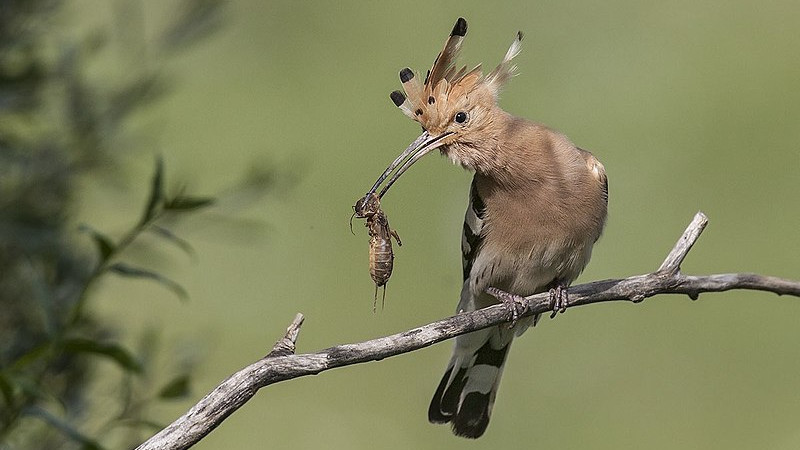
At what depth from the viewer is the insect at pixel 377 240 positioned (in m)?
2.94

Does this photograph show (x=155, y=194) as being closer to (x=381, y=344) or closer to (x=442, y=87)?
(x=381, y=344)

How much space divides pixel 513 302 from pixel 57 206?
115 cm

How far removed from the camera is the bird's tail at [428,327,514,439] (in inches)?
147

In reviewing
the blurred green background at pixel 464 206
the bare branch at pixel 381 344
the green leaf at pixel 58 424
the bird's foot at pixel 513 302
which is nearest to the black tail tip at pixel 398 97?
the bird's foot at pixel 513 302

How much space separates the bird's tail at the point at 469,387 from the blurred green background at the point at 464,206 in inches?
50.4

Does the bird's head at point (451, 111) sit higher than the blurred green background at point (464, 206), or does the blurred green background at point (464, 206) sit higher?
the blurred green background at point (464, 206)

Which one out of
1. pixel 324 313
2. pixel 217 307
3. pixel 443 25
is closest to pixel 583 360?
pixel 324 313

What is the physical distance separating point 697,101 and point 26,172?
5.54 meters

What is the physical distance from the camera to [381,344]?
2.08 metres

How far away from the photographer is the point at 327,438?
5.47 meters

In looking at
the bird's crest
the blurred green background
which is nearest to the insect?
the bird's crest

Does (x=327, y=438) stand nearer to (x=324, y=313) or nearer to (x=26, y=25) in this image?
(x=324, y=313)

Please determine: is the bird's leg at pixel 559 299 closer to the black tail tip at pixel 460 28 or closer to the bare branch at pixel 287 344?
the black tail tip at pixel 460 28

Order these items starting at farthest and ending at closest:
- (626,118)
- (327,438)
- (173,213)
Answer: (626,118), (327,438), (173,213)
